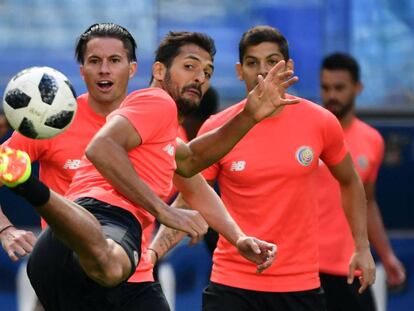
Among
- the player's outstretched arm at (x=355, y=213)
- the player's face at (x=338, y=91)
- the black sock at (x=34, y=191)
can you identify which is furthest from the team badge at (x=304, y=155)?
the black sock at (x=34, y=191)

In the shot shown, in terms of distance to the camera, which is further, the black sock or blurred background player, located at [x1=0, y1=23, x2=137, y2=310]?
blurred background player, located at [x1=0, y1=23, x2=137, y2=310]

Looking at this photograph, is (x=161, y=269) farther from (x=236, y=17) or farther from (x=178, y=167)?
(x=178, y=167)

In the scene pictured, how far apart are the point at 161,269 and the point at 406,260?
5.38 feet

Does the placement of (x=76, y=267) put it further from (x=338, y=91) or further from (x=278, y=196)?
(x=338, y=91)

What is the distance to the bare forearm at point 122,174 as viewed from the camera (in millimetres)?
6469

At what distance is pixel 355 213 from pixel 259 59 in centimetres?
96

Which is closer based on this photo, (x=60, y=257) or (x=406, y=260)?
(x=60, y=257)

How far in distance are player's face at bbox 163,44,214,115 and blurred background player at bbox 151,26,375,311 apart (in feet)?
1.91

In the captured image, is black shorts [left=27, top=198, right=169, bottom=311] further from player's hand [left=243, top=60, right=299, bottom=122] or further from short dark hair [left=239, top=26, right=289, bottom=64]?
short dark hair [left=239, top=26, right=289, bottom=64]

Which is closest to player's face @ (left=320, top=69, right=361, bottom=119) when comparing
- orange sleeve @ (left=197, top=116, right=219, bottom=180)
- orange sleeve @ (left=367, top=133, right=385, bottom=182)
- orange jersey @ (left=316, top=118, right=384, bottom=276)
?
orange sleeve @ (left=367, top=133, right=385, bottom=182)

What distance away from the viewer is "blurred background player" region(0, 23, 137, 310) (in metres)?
7.46

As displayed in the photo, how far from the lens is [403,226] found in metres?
10.3

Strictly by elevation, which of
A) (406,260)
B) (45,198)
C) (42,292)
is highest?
(45,198)

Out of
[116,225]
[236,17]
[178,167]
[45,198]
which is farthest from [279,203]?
[236,17]
